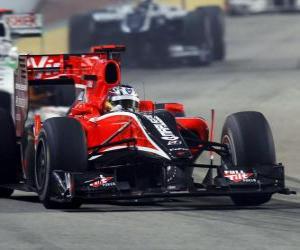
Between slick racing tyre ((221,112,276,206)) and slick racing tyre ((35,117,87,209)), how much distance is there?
1.65 metres

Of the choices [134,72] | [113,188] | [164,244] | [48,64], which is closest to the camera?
[164,244]

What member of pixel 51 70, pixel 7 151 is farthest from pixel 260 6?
pixel 7 151

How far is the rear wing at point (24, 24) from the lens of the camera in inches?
1111

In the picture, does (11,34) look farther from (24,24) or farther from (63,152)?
(63,152)

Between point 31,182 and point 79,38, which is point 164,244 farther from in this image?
point 79,38

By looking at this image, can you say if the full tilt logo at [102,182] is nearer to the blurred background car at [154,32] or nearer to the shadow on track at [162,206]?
the shadow on track at [162,206]

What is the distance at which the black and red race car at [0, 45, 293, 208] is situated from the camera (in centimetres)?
1334

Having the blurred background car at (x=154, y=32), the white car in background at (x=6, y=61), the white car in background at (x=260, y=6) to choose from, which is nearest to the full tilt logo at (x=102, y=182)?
the white car in background at (x=6, y=61)

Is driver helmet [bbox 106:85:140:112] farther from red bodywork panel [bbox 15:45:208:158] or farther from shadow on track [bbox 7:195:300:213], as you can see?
shadow on track [bbox 7:195:300:213]

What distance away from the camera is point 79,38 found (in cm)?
3844

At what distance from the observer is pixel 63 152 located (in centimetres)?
1337

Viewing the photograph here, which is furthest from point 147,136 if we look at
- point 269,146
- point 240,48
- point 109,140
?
point 240,48

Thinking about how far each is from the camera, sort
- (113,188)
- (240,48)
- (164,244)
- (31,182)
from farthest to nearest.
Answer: (240,48), (31,182), (113,188), (164,244)

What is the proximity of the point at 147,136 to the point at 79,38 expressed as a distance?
2498 centimetres
